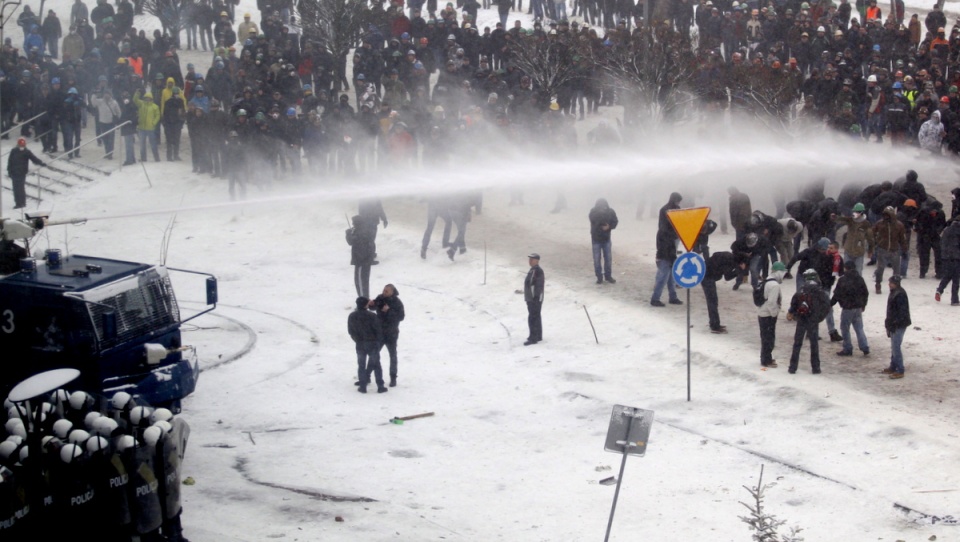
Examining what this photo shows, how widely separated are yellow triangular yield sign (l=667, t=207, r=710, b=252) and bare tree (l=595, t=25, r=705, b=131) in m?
10.1

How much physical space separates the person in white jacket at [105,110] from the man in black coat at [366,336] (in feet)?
45.3

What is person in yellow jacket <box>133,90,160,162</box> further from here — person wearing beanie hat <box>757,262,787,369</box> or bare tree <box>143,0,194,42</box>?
person wearing beanie hat <box>757,262,787,369</box>

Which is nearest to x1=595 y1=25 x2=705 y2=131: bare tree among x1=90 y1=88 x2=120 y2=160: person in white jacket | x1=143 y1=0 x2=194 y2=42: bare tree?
x1=90 y1=88 x2=120 y2=160: person in white jacket

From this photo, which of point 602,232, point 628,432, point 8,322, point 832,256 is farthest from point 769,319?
point 8,322

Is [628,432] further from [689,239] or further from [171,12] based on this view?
[171,12]

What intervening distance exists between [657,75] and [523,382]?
34.7ft

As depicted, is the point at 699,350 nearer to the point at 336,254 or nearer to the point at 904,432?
the point at 904,432

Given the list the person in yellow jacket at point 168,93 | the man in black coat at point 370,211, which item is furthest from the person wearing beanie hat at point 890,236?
the person in yellow jacket at point 168,93

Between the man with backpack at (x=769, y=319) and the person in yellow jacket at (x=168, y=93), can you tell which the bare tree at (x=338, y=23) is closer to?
the person in yellow jacket at (x=168, y=93)

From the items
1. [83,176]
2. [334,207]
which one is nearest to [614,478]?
[334,207]

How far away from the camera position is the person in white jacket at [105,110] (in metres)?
28.0

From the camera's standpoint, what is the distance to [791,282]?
2067cm

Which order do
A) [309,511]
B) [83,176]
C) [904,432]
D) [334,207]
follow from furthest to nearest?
[83,176]
[334,207]
[904,432]
[309,511]

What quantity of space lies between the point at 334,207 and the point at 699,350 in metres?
10.8
